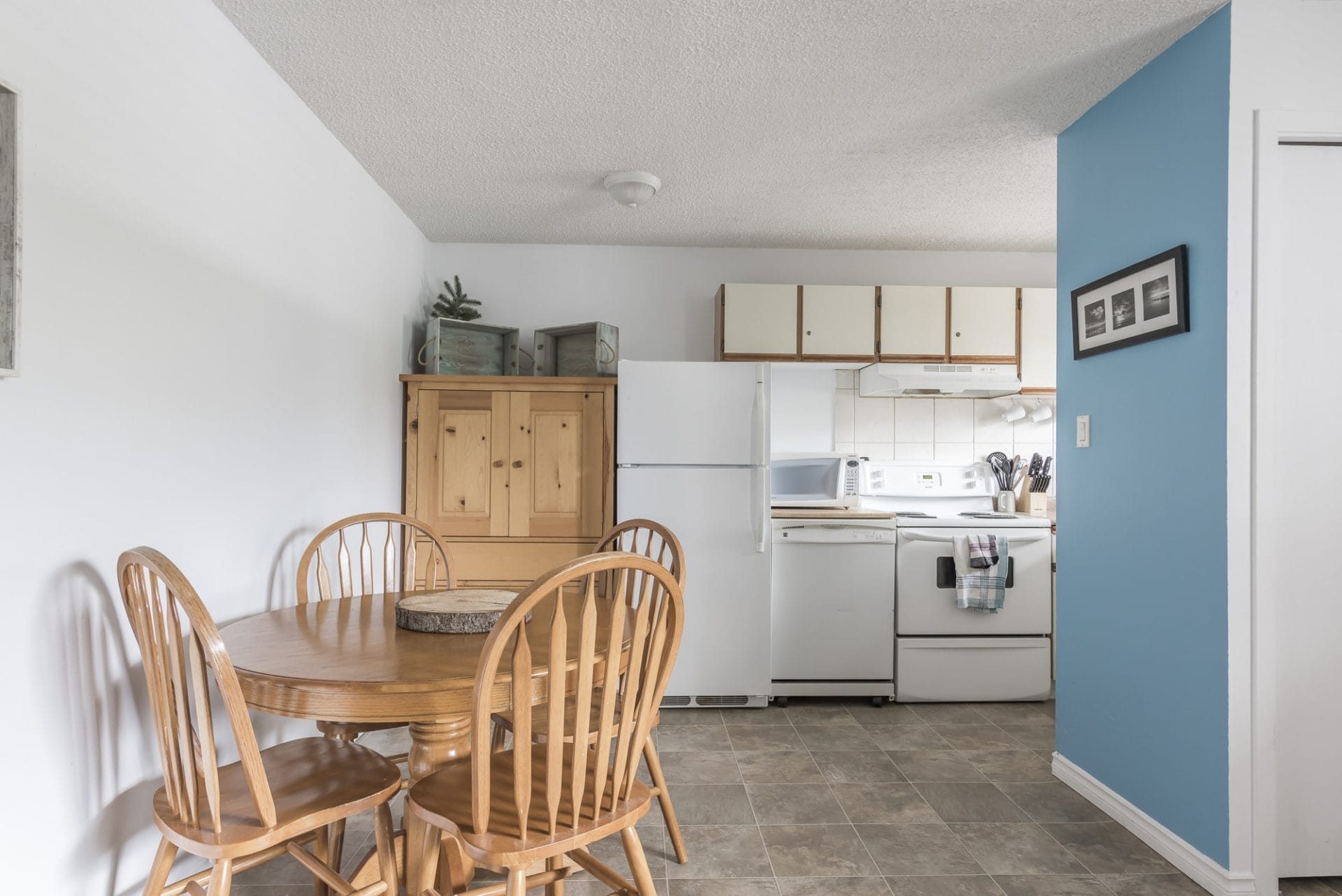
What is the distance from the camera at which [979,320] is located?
3787mm

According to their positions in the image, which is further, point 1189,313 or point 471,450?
point 471,450

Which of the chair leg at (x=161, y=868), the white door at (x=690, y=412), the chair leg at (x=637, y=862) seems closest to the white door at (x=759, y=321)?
the white door at (x=690, y=412)

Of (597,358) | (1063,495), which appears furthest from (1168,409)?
(597,358)

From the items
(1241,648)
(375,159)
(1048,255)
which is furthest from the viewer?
(1048,255)

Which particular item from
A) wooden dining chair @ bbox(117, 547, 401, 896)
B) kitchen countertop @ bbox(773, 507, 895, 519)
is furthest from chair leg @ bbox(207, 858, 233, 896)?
kitchen countertop @ bbox(773, 507, 895, 519)

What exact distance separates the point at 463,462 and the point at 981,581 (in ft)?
8.26

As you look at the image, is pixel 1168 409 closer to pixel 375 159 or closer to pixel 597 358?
pixel 597 358

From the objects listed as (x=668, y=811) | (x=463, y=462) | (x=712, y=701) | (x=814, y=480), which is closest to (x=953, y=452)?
(x=814, y=480)

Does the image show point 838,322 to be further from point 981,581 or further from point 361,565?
point 361,565

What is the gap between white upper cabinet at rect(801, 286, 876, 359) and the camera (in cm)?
378

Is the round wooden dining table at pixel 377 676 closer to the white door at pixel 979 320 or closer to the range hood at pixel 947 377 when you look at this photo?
the range hood at pixel 947 377

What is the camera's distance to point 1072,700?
2.58 meters

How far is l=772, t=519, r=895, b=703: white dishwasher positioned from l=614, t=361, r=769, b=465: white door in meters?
0.48

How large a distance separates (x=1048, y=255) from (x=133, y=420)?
4316 millimetres
